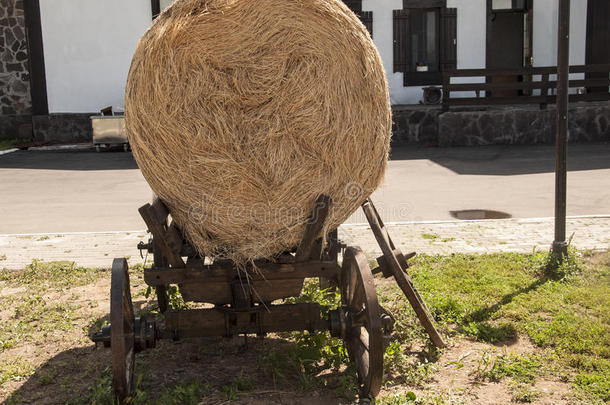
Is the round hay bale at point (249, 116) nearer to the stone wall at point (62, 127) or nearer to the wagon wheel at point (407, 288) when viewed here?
the wagon wheel at point (407, 288)

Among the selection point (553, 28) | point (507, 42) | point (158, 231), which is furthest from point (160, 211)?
point (507, 42)

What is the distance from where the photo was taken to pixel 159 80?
3.38 metres

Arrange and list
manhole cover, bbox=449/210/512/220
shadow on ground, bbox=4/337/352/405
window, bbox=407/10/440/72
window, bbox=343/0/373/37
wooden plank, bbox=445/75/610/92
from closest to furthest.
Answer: shadow on ground, bbox=4/337/352/405, manhole cover, bbox=449/210/512/220, wooden plank, bbox=445/75/610/92, window, bbox=343/0/373/37, window, bbox=407/10/440/72

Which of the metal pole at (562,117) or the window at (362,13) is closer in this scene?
the metal pole at (562,117)

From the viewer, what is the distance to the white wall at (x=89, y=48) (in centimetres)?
1709

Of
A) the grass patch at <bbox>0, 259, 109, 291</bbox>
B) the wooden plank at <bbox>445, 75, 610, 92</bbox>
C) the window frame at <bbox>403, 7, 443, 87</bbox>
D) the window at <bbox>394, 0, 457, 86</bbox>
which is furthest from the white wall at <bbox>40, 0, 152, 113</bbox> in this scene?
the grass patch at <bbox>0, 259, 109, 291</bbox>

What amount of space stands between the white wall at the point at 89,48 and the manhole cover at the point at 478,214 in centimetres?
1162

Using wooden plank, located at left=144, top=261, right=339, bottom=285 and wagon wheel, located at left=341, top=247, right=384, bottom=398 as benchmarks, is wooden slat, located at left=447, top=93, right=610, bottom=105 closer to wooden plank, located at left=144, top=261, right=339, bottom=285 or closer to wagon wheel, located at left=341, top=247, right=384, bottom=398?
wagon wheel, located at left=341, top=247, right=384, bottom=398

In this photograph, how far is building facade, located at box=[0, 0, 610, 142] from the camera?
673 inches

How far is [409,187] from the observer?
10164mm

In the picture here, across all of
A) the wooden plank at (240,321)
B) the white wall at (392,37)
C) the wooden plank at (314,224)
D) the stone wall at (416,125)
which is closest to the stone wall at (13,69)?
the white wall at (392,37)

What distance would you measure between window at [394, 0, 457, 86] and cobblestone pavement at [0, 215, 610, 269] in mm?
10460

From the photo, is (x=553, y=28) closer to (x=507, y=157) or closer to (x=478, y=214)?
(x=507, y=157)

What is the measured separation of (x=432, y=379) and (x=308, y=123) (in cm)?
169
